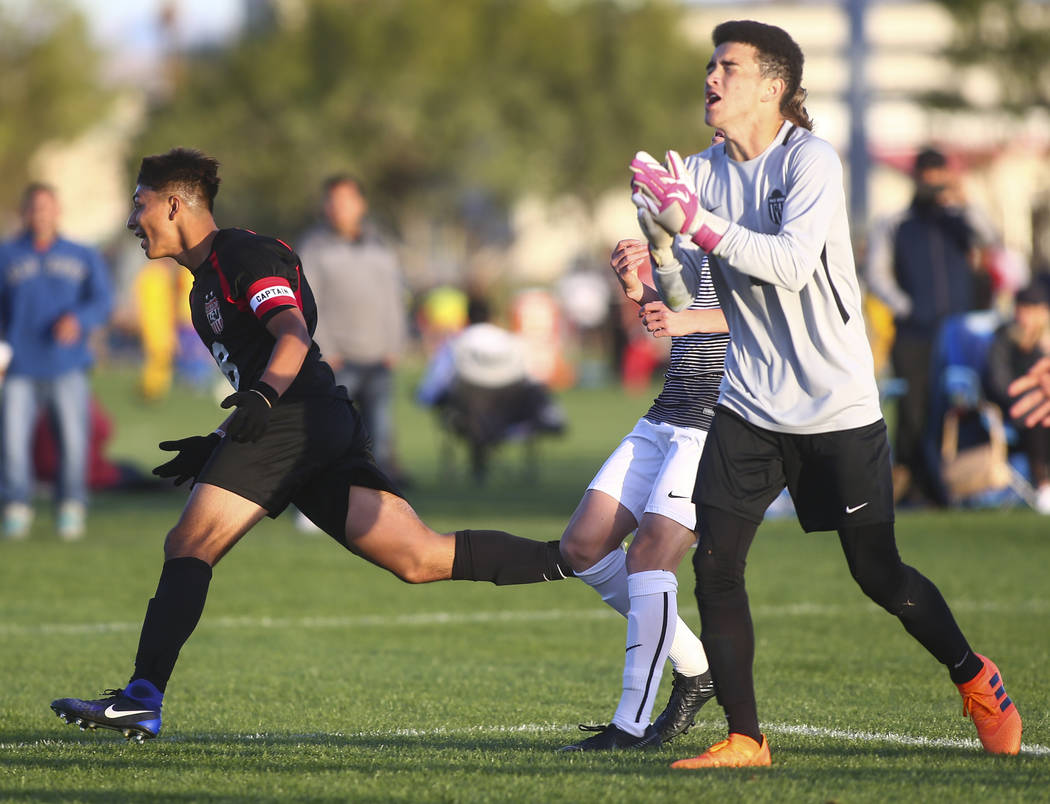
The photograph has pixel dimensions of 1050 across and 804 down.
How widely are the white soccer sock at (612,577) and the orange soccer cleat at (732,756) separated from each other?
36.4 inches

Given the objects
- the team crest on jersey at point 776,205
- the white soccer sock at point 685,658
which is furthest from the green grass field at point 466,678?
the team crest on jersey at point 776,205

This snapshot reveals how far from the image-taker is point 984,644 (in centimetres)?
796

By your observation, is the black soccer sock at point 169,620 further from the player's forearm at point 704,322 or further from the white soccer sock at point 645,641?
the player's forearm at point 704,322

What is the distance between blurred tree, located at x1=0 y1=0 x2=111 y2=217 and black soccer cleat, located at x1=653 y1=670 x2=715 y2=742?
168 feet

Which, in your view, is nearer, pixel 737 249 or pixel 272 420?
pixel 737 249

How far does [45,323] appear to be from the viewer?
40.4 ft

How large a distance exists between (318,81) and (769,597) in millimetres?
46241

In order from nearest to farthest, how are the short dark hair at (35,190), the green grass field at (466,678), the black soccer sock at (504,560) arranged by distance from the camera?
the green grass field at (466,678) → the black soccer sock at (504,560) → the short dark hair at (35,190)

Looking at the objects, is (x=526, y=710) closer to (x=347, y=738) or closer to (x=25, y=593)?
(x=347, y=738)

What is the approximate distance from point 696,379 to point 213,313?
5.51ft

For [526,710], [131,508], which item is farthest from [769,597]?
[131,508]

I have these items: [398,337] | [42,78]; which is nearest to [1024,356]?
[398,337]

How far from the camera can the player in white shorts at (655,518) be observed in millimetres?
5738

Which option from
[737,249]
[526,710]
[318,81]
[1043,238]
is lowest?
[526,710]
